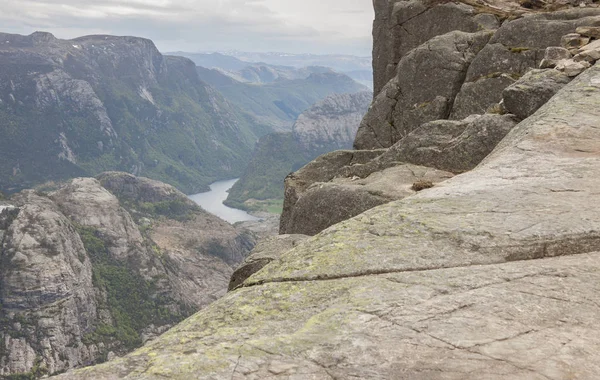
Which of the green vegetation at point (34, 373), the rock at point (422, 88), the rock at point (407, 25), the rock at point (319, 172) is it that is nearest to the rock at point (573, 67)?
the rock at point (422, 88)

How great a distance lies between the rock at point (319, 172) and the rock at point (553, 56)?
40.8 ft

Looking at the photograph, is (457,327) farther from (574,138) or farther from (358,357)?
(574,138)

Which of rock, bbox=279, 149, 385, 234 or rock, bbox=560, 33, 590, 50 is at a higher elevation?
rock, bbox=560, 33, 590, 50

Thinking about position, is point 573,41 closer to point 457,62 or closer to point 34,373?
point 457,62

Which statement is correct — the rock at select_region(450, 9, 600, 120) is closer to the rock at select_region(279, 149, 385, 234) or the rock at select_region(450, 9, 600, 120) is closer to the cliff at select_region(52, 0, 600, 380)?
the rock at select_region(279, 149, 385, 234)

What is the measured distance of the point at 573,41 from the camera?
34.1 m

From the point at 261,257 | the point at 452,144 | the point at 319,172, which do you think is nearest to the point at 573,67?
the point at 452,144

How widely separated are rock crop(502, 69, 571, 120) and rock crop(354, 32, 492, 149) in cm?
1315

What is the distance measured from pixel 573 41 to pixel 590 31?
5.24 ft

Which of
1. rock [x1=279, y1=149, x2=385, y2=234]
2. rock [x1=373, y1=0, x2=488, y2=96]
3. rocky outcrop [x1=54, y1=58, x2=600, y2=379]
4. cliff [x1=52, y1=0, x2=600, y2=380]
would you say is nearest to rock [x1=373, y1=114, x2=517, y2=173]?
cliff [x1=52, y1=0, x2=600, y2=380]

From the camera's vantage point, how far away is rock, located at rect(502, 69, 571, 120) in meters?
27.0

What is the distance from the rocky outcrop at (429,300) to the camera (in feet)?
30.7

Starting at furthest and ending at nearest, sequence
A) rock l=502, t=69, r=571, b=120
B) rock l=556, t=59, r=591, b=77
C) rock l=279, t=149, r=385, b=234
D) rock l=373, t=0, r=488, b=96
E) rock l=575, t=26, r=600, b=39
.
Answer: rock l=373, t=0, r=488, b=96 < rock l=279, t=149, r=385, b=234 < rock l=575, t=26, r=600, b=39 < rock l=556, t=59, r=591, b=77 < rock l=502, t=69, r=571, b=120

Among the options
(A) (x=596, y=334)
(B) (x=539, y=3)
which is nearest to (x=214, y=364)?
(A) (x=596, y=334)
